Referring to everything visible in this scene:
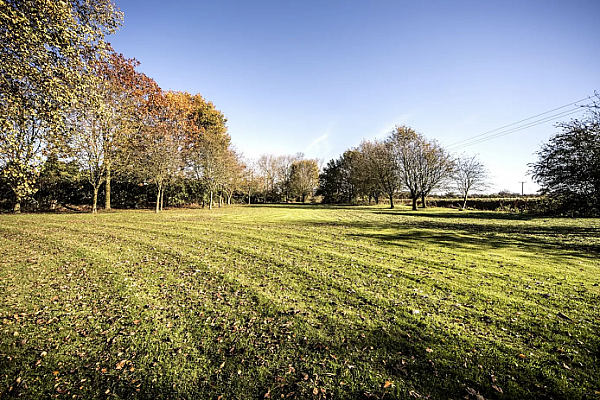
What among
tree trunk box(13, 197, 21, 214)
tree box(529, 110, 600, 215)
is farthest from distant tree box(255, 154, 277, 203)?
tree box(529, 110, 600, 215)

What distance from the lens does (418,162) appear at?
35.5m

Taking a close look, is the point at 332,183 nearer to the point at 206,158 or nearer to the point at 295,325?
the point at 206,158

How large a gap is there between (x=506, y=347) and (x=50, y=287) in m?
9.34

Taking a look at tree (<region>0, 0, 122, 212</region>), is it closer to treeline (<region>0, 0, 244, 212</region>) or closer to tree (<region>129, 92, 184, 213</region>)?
treeline (<region>0, 0, 244, 212</region>)

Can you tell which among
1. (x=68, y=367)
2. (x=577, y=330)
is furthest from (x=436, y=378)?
(x=68, y=367)

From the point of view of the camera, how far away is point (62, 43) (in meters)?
7.81

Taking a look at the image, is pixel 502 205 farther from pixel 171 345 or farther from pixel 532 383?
pixel 171 345

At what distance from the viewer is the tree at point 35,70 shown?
6.97 meters

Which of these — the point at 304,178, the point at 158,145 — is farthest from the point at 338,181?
the point at 158,145

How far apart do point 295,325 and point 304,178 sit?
5588 centimetres

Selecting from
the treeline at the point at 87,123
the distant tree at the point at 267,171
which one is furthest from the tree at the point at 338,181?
the treeline at the point at 87,123

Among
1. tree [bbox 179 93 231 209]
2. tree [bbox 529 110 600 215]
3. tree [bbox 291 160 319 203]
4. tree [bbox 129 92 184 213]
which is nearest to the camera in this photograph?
tree [bbox 529 110 600 215]

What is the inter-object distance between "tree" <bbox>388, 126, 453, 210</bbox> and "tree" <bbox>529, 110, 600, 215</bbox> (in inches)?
786

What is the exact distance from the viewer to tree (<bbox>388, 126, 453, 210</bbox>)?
35000mm
